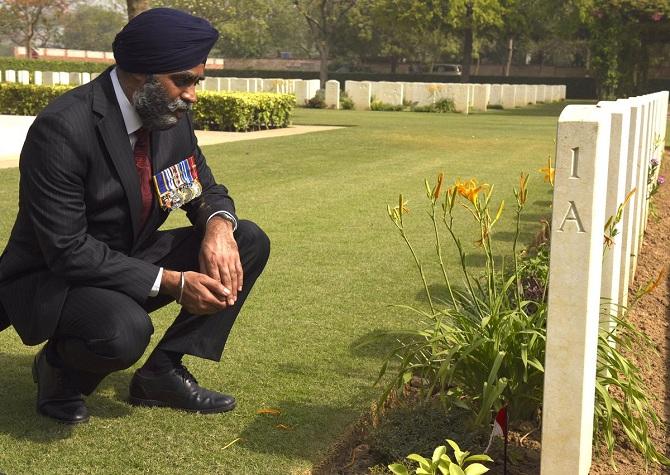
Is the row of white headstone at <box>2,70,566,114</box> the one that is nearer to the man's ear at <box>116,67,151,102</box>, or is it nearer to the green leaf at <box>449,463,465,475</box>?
the man's ear at <box>116,67,151,102</box>

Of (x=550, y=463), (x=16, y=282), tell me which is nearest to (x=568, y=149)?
(x=550, y=463)

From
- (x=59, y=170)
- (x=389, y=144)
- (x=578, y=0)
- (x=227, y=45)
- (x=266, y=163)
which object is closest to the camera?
(x=59, y=170)

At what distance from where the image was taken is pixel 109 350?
10.3 ft

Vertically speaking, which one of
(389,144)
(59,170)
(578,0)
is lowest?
(389,144)

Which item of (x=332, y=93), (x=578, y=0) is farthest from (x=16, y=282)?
(x=578, y=0)

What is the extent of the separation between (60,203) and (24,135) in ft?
44.0

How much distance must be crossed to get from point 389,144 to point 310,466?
13.2 m

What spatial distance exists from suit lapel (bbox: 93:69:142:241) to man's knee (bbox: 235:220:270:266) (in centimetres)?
45

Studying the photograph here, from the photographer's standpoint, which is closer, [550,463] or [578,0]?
[550,463]

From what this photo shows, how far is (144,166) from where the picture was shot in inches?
135

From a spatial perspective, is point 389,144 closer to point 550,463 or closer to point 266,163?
point 266,163

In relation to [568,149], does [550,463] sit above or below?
below

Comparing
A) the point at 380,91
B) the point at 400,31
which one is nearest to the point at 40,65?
the point at 400,31

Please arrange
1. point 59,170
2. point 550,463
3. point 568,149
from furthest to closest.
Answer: point 59,170, point 550,463, point 568,149
